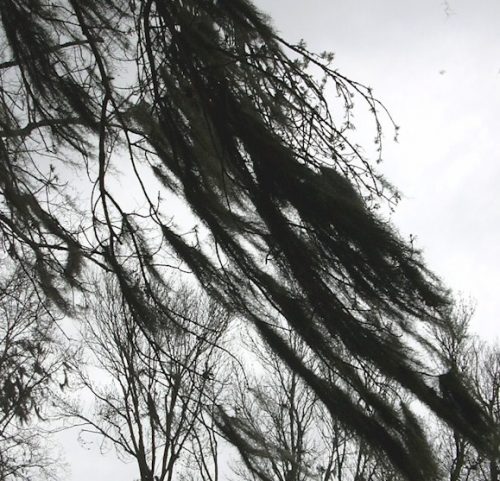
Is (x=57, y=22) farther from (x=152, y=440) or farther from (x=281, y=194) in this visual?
(x=152, y=440)

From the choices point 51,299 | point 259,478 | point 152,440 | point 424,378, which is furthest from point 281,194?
point 152,440

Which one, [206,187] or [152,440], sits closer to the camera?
[206,187]

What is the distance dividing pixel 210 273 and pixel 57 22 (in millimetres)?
1473

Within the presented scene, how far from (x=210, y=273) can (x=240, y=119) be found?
2.27ft

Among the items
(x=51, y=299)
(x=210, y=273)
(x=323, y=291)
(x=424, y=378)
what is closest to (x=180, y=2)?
(x=210, y=273)

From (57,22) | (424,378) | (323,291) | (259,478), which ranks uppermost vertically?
(57,22)

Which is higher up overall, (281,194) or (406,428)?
(281,194)

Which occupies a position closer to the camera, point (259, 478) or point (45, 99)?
point (259, 478)

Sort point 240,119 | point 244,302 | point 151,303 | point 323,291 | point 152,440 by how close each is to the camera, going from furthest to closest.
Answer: point 152,440, point 151,303, point 244,302, point 240,119, point 323,291

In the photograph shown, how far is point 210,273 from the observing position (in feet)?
7.21

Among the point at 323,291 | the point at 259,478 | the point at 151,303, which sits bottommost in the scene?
the point at 259,478

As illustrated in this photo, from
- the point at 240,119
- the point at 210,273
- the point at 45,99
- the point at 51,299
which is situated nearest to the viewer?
the point at 240,119

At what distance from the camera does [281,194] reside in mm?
1782

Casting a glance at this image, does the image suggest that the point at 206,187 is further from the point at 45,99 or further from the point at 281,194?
the point at 45,99
